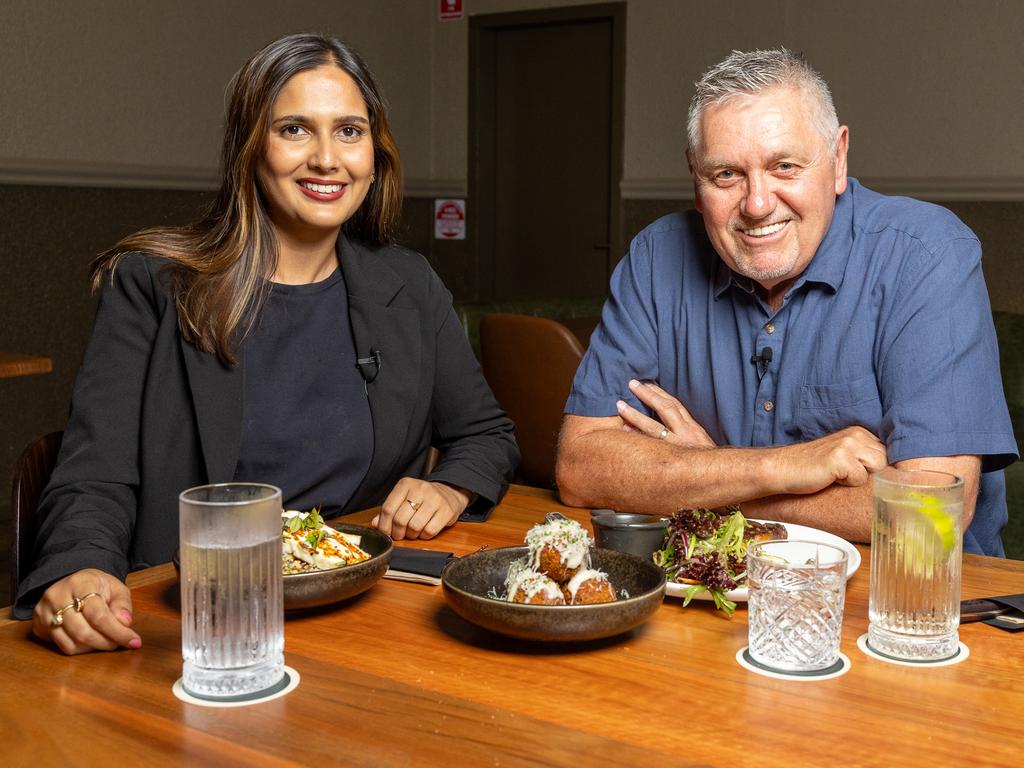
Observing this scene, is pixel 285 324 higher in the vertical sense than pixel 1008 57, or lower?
lower

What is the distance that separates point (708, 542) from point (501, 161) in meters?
5.95

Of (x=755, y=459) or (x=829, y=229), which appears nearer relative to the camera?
(x=755, y=459)

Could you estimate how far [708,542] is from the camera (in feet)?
4.54

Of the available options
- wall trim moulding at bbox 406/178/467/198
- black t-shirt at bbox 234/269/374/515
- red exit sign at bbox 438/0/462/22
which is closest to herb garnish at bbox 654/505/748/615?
black t-shirt at bbox 234/269/374/515

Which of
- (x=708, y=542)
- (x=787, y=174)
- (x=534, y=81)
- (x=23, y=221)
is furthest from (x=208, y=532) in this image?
(x=534, y=81)

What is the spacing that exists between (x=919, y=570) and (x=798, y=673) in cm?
18

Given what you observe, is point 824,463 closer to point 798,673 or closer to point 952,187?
point 798,673

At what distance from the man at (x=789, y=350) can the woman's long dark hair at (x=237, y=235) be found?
602 millimetres

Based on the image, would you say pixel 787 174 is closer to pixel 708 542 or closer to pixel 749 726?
pixel 708 542

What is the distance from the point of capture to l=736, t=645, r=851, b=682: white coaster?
1.12m

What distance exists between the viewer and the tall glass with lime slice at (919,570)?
1.18 metres

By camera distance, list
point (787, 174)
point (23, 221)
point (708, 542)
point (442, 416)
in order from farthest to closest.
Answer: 1. point (23, 221)
2. point (442, 416)
3. point (787, 174)
4. point (708, 542)

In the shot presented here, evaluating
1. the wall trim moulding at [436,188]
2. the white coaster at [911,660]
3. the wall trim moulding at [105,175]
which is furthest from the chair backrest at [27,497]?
the wall trim moulding at [436,188]

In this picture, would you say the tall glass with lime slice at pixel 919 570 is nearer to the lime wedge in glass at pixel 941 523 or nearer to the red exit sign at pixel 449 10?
the lime wedge in glass at pixel 941 523
